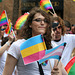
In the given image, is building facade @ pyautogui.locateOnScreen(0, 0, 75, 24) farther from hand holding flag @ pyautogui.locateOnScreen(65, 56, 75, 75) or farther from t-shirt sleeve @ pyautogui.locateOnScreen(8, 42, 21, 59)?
t-shirt sleeve @ pyautogui.locateOnScreen(8, 42, 21, 59)

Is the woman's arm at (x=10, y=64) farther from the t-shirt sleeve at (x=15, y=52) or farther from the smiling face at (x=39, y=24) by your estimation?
the smiling face at (x=39, y=24)

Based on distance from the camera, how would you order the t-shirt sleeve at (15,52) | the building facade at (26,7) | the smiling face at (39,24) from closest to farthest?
the t-shirt sleeve at (15,52), the smiling face at (39,24), the building facade at (26,7)

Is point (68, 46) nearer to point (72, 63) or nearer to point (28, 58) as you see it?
point (72, 63)

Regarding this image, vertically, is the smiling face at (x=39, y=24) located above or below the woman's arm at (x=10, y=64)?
above

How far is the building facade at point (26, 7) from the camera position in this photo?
15.5m

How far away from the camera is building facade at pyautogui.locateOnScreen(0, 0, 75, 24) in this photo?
15461 mm

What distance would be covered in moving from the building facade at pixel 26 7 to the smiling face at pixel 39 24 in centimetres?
1219

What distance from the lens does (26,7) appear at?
16.2 metres

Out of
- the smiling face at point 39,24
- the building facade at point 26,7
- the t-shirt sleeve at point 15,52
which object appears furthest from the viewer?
the building facade at point 26,7

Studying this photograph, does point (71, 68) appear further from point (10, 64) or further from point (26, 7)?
point (26, 7)

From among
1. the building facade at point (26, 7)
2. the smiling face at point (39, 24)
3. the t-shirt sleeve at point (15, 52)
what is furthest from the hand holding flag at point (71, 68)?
the building facade at point (26, 7)

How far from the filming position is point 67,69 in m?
3.28

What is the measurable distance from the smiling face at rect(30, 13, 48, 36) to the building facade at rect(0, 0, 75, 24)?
40.0 feet

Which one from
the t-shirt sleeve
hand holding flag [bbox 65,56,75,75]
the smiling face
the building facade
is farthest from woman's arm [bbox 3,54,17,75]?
the building facade
